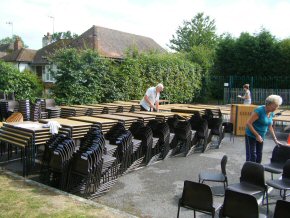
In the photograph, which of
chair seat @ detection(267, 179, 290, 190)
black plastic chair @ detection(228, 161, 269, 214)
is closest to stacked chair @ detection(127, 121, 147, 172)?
black plastic chair @ detection(228, 161, 269, 214)

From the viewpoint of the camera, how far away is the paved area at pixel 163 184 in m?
5.18

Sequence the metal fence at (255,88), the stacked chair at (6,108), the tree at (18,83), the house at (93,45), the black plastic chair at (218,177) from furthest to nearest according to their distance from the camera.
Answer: the house at (93,45) → the metal fence at (255,88) → the tree at (18,83) → the stacked chair at (6,108) → the black plastic chair at (218,177)

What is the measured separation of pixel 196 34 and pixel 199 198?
168 ft

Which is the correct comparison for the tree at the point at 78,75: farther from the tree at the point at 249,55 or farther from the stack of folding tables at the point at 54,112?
the tree at the point at 249,55

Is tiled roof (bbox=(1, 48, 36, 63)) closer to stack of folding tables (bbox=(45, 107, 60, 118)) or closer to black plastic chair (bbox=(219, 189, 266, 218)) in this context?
stack of folding tables (bbox=(45, 107, 60, 118))

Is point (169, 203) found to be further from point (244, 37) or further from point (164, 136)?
point (244, 37)

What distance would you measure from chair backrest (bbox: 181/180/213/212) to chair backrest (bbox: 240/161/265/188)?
4.28ft

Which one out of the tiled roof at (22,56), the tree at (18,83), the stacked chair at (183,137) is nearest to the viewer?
the stacked chair at (183,137)

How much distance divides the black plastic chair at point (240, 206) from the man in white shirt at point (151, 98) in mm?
7026

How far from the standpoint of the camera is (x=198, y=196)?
404cm

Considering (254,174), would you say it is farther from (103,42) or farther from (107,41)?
(107,41)

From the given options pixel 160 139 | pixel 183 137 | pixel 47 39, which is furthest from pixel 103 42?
pixel 160 139

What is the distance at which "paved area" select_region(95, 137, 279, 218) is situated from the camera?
17.0 ft

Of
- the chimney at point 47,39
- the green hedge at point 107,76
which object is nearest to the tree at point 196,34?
the chimney at point 47,39
